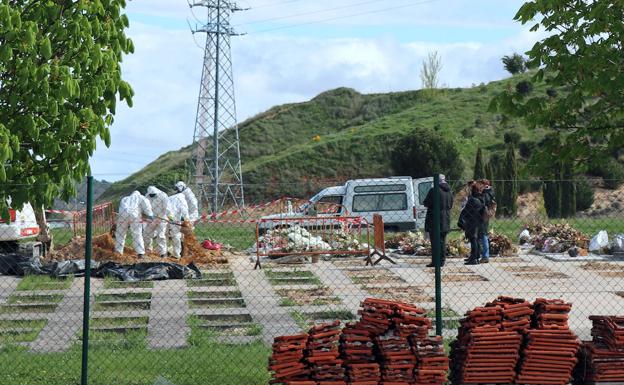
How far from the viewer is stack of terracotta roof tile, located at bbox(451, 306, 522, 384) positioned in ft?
30.7

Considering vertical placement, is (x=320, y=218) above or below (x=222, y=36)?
below

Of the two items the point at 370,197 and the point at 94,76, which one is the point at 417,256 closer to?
the point at 370,197

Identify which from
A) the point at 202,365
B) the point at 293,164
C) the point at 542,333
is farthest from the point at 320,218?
the point at 293,164

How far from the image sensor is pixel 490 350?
9383mm

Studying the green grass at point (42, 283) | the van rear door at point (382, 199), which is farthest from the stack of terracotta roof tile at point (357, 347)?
the van rear door at point (382, 199)

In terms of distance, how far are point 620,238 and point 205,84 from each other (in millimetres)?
37095

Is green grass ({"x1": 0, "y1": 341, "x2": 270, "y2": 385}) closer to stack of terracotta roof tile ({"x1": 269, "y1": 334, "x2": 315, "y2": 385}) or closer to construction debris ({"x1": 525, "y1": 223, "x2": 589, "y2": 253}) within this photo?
stack of terracotta roof tile ({"x1": 269, "y1": 334, "x2": 315, "y2": 385})

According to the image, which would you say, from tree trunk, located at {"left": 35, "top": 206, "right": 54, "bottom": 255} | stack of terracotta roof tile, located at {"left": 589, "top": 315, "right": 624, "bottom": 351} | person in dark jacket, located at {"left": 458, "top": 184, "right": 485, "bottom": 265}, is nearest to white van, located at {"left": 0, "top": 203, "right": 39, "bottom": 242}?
tree trunk, located at {"left": 35, "top": 206, "right": 54, "bottom": 255}

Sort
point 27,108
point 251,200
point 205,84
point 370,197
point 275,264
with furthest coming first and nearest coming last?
point 251,200
point 205,84
point 370,197
point 275,264
point 27,108

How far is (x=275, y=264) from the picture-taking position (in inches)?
917

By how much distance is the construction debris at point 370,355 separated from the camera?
30.0 feet

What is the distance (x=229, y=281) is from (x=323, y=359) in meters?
10.5

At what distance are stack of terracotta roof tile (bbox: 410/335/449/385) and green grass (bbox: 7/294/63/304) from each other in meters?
9.13

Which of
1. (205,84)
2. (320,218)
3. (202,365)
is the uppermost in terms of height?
(205,84)
